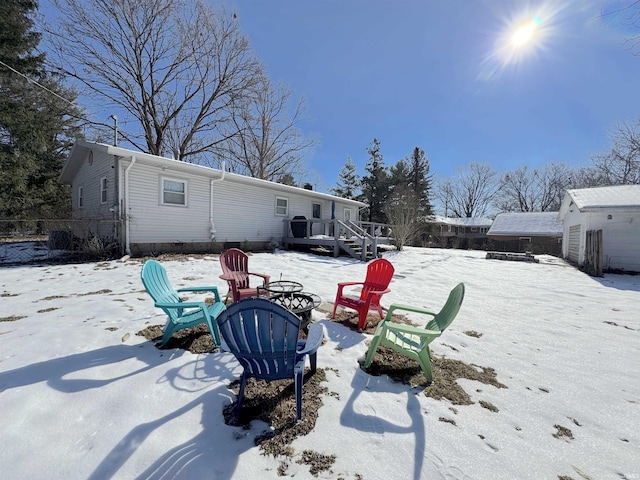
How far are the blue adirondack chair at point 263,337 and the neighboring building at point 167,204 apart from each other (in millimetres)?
8657

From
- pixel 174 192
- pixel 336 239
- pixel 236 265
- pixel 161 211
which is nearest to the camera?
pixel 236 265

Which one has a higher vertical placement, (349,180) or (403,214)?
(349,180)

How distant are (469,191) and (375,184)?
18.9 metres

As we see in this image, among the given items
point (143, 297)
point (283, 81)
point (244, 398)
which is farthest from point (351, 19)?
point (283, 81)

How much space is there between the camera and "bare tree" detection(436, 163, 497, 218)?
128 ft

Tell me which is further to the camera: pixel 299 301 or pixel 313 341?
pixel 299 301

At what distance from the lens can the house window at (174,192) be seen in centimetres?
962

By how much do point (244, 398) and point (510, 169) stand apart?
45444 millimetres

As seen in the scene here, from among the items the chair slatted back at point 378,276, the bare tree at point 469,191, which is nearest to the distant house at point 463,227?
the bare tree at point 469,191

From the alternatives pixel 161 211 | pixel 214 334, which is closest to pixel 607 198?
pixel 214 334

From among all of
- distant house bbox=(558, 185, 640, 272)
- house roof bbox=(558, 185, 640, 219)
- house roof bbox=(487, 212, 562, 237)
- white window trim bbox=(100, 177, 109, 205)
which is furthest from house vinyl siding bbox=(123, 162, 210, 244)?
house roof bbox=(487, 212, 562, 237)

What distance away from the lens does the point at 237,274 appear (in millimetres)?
4762

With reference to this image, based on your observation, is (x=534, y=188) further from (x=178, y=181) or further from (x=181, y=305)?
(x=181, y=305)

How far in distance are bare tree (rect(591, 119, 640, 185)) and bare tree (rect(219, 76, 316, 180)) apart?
21445mm
